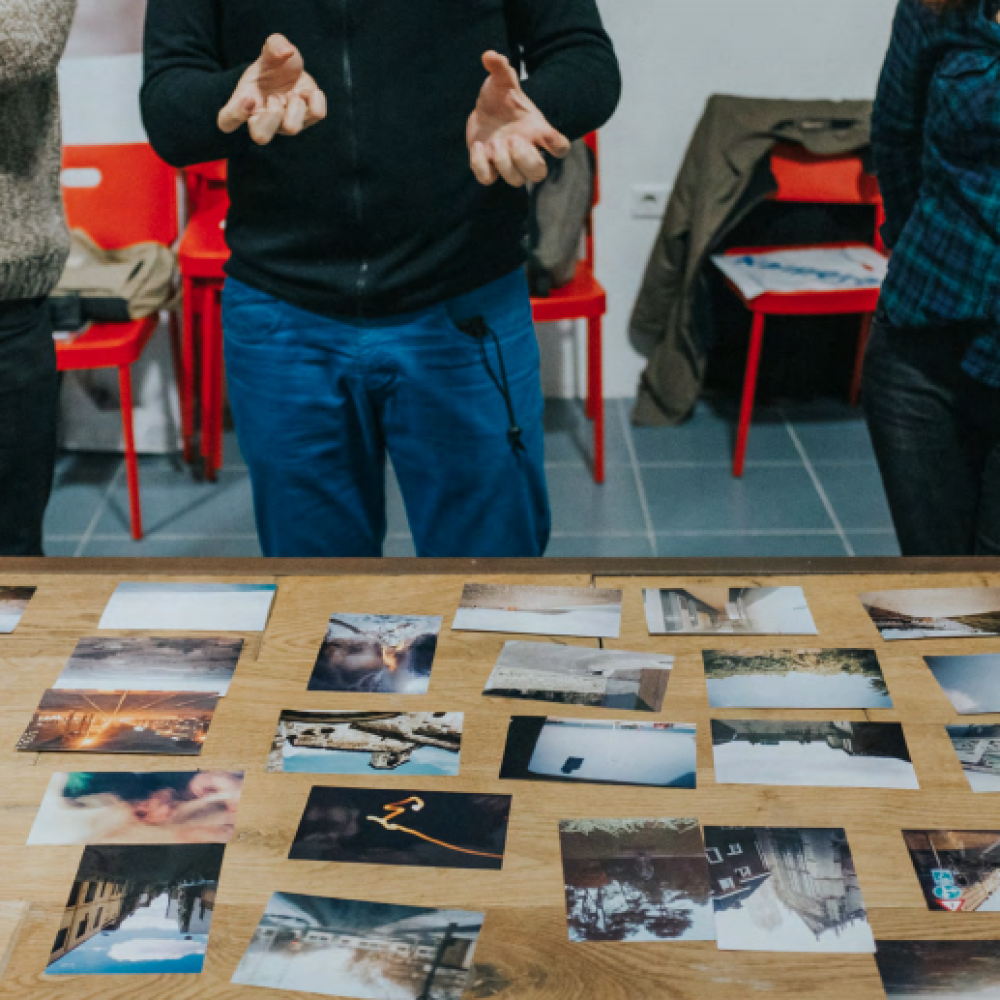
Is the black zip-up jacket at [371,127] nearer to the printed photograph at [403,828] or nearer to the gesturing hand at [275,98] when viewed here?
the gesturing hand at [275,98]

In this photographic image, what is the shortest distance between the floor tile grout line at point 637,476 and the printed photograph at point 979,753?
1.66 metres

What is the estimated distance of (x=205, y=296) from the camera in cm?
286

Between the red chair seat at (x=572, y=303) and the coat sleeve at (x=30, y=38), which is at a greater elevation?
the coat sleeve at (x=30, y=38)

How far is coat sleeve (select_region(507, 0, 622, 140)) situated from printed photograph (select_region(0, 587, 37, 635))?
748 mm

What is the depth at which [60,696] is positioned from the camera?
1082 millimetres

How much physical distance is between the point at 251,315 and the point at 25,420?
0.38 m

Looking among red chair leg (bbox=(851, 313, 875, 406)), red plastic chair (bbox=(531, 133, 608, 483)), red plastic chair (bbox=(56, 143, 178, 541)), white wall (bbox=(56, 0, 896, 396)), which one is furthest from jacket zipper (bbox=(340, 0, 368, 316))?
red chair leg (bbox=(851, 313, 875, 406))

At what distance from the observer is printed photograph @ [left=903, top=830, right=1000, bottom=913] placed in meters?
0.86

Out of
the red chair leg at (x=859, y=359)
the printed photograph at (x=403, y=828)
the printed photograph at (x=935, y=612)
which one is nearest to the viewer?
the printed photograph at (x=403, y=828)

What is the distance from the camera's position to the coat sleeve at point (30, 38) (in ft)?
4.51

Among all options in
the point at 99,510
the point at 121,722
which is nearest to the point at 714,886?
the point at 121,722

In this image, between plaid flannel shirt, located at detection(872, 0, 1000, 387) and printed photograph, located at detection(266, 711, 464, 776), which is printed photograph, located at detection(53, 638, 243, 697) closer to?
printed photograph, located at detection(266, 711, 464, 776)

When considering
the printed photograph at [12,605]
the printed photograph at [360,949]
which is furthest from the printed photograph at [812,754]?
the printed photograph at [12,605]

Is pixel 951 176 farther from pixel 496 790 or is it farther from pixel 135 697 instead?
pixel 135 697
